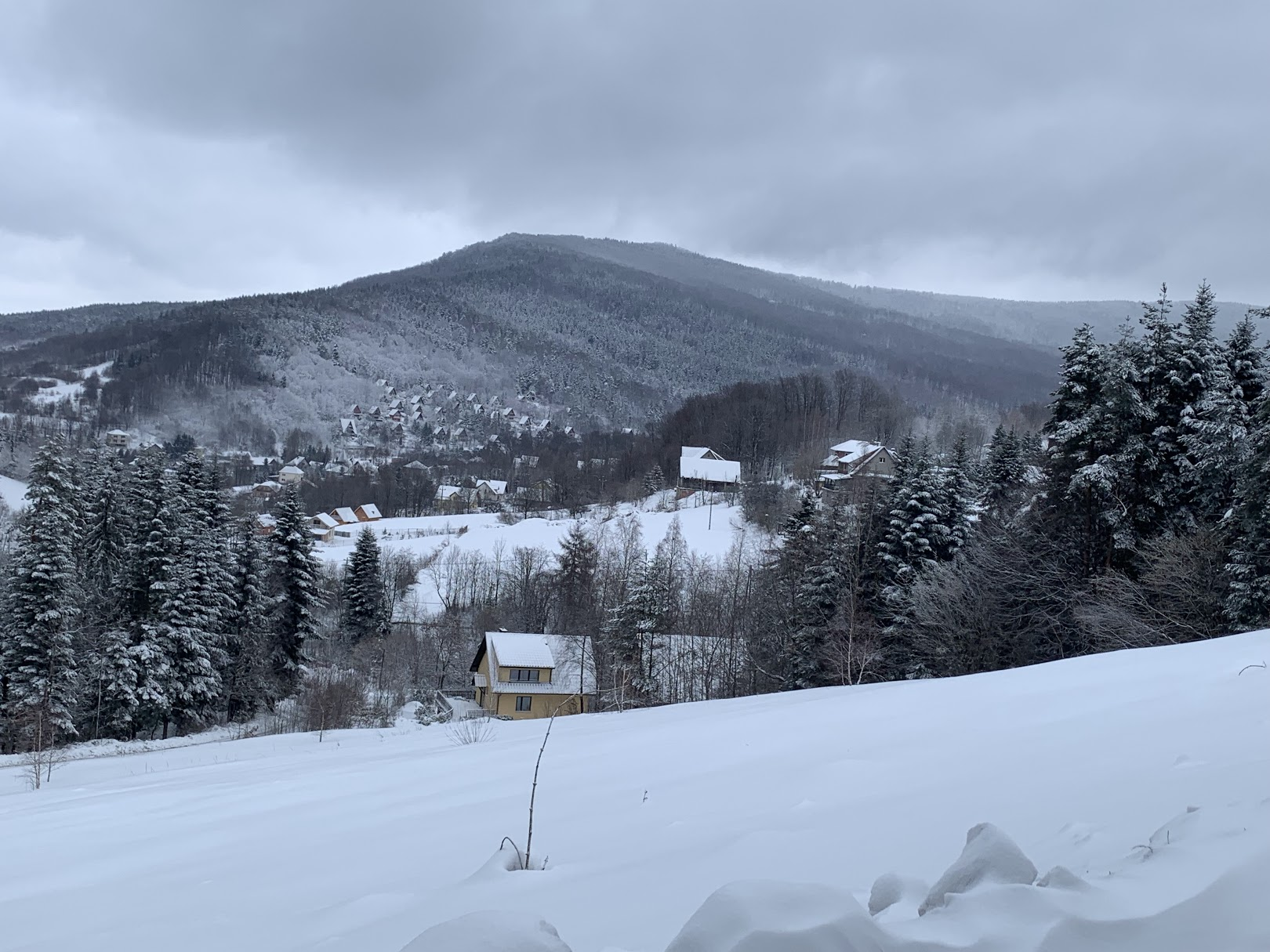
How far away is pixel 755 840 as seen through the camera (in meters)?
3.51

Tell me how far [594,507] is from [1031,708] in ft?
238

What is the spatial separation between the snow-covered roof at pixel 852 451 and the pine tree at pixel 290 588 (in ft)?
188

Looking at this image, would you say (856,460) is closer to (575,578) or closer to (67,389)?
(575,578)

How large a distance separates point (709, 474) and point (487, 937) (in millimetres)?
80707

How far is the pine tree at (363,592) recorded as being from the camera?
44.1 m

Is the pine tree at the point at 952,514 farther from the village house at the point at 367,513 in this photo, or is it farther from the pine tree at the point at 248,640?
the village house at the point at 367,513

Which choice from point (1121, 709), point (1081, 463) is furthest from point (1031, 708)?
point (1081, 463)

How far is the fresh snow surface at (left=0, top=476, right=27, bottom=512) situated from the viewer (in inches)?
3179

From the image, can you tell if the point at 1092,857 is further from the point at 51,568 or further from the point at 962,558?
the point at 51,568

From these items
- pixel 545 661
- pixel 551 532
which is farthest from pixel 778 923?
pixel 551 532

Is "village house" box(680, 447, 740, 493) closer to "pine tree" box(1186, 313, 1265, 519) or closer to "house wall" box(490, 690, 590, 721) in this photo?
"house wall" box(490, 690, 590, 721)

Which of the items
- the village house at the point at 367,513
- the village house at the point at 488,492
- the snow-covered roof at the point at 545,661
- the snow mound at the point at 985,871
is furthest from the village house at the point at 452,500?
the snow mound at the point at 985,871

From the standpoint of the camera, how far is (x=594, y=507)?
78375mm

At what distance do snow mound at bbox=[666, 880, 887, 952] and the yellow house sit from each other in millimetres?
33280
